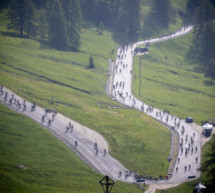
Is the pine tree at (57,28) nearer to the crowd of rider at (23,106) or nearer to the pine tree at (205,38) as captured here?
the crowd of rider at (23,106)

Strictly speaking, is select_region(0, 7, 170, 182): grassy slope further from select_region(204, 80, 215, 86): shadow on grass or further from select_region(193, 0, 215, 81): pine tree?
select_region(193, 0, 215, 81): pine tree

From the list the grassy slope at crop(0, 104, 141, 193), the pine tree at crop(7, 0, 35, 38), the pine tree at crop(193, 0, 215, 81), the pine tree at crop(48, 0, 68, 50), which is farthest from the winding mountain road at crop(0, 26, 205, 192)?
the pine tree at crop(193, 0, 215, 81)

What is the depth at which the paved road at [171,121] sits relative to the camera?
7062 centimetres

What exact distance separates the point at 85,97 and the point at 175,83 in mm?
49926

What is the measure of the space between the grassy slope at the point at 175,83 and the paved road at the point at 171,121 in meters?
3.99

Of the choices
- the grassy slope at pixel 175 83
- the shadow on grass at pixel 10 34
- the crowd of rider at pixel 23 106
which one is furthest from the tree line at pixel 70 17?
the crowd of rider at pixel 23 106

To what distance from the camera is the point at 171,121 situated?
95.8 meters

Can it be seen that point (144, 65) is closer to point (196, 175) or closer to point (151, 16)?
point (151, 16)

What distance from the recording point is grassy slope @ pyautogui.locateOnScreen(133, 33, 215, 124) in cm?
11190

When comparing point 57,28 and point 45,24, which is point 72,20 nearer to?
point 45,24

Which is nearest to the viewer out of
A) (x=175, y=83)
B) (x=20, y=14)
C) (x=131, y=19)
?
(x=20, y=14)

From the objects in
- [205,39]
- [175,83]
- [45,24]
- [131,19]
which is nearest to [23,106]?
[45,24]

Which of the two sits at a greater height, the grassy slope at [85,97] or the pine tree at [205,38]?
the pine tree at [205,38]

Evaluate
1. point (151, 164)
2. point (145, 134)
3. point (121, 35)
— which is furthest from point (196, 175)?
point (121, 35)
